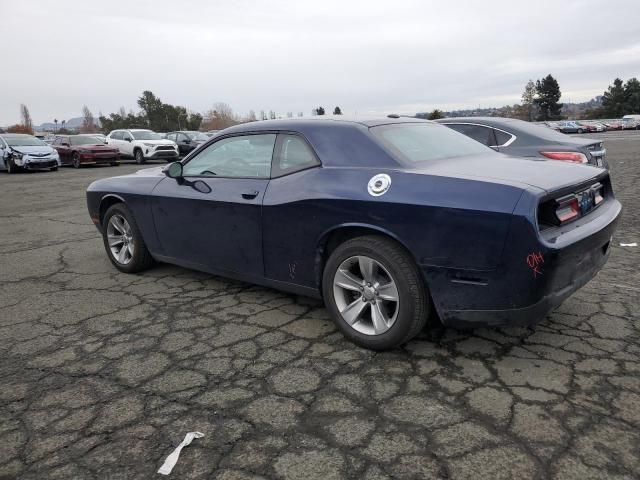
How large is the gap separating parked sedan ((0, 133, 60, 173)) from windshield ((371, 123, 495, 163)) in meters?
18.7

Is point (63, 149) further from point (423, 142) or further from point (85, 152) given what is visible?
point (423, 142)

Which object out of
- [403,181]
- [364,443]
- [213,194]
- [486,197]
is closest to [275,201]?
[213,194]

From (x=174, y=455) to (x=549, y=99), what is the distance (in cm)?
9358

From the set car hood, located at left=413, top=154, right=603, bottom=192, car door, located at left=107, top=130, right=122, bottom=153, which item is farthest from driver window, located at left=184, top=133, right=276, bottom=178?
car door, located at left=107, top=130, right=122, bottom=153

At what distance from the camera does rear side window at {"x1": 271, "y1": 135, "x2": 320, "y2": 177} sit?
3527 mm

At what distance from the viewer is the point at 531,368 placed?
294cm

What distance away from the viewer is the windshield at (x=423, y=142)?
3359 mm

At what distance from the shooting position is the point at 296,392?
276cm

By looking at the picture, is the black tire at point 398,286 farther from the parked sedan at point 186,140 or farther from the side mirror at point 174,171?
the parked sedan at point 186,140

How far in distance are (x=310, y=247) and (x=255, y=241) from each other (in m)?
0.52

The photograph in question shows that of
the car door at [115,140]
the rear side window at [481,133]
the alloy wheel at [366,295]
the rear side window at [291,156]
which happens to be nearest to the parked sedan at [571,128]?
the car door at [115,140]

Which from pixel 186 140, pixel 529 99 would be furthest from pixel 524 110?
pixel 186 140

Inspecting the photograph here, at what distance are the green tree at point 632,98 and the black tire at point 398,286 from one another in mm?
92102

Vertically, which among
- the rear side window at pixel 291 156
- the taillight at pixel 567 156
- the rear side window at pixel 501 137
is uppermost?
the rear side window at pixel 291 156
